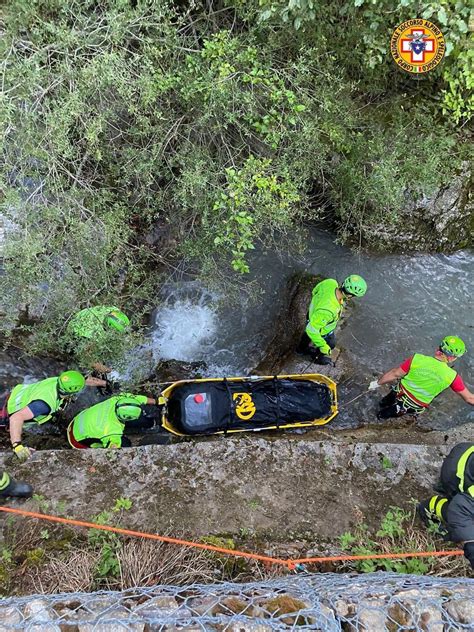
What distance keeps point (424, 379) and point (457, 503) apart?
183 centimetres

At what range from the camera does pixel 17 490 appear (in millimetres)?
3930

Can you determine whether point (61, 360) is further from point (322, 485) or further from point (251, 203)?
point (322, 485)

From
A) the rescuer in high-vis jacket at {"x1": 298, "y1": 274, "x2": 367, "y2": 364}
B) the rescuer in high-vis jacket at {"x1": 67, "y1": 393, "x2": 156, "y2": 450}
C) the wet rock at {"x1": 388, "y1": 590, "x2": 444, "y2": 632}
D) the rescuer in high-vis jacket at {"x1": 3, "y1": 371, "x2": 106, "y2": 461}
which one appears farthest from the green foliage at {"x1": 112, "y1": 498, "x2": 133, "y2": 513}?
the rescuer in high-vis jacket at {"x1": 298, "y1": 274, "x2": 367, "y2": 364}

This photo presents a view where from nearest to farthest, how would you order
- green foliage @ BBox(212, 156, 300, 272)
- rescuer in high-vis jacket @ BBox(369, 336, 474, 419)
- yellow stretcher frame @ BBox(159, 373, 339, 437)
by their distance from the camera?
green foliage @ BBox(212, 156, 300, 272) → rescuer in high-vis jacket @ BBox(369, 336, 474, 419) → yellow stretcher frame @ BBox(159, 373, 339, 437)

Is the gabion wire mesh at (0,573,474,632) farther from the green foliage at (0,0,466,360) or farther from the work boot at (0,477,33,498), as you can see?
the green foliage at (0,0,466,360)

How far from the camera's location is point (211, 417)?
547 cm

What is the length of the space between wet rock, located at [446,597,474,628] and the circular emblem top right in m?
5.58

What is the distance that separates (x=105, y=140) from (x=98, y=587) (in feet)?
16.6

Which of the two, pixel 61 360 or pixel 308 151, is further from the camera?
pixel 61 360

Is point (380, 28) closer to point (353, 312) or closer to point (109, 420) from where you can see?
point (353, 312)

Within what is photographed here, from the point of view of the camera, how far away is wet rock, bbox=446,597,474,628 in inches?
106

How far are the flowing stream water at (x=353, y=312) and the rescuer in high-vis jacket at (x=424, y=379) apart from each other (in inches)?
36.1

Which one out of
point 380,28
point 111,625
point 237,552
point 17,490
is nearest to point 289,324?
point 237,552

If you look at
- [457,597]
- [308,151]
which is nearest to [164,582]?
[457,597]
